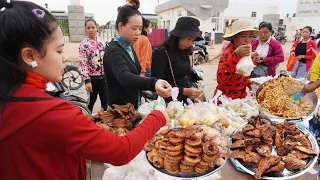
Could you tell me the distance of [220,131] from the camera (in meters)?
1.58

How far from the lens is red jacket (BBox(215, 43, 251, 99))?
2.52 metres

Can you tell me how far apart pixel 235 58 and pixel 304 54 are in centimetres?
422

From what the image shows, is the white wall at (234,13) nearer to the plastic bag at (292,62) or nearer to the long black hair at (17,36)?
the plastic bag at (292,62)

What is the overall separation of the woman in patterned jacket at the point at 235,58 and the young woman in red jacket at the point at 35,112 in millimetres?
1947

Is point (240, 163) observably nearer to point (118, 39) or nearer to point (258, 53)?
point (118, 39)

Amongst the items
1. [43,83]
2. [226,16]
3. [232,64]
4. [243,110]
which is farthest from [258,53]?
[226,16]

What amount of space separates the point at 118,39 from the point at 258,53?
3229 mm

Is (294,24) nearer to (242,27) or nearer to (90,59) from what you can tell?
(242,27)

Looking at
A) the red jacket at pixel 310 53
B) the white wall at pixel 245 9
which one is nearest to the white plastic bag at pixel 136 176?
the red jacket at pixel 310 53

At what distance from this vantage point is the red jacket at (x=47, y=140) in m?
0.75

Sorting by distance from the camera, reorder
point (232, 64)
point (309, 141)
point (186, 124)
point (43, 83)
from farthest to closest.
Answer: point (232, 64), point (186, 124), point (309, 141), point (43, 83)

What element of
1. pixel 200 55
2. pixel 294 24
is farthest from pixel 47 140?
pixel 294 24

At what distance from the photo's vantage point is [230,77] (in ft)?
8.48

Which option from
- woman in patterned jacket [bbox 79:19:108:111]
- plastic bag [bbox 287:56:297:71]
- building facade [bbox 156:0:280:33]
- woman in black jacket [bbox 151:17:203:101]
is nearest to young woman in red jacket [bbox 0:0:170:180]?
woman in black jacket [bbox 151:17:203:101]
